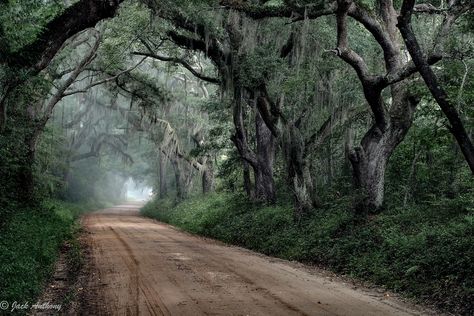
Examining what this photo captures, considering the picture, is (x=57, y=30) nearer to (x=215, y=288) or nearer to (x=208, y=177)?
(x=215, y=288)

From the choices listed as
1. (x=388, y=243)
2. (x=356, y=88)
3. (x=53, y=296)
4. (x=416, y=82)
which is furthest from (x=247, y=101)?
(x=53, y=296)

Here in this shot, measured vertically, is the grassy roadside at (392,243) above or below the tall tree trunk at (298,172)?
below

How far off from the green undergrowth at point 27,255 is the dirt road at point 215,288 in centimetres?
86

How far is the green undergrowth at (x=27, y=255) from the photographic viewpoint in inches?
272

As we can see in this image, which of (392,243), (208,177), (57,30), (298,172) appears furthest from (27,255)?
(208,177)

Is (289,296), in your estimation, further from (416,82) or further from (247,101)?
(247,101)

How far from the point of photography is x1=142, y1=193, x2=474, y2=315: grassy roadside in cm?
802

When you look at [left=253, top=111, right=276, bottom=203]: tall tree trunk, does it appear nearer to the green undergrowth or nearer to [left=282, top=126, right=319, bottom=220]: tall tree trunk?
[left=282, top=126, right=319, bottom=220]: tall tree trunk

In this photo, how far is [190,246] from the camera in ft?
47.5

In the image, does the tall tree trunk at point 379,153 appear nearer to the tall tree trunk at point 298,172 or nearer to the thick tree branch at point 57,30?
the tall tree trunk at point 298,172

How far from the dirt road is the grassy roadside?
73cm

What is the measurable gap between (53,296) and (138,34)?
35.8 ft

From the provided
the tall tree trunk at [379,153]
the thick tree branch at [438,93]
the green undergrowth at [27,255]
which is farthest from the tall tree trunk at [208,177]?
the thick tree branch at [438,93]

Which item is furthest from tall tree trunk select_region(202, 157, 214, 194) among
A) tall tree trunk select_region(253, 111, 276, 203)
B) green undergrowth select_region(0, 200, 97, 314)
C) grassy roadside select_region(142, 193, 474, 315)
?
green undergrowth select_region(0, 200, 97, 314)
